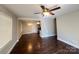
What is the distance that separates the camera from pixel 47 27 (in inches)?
332

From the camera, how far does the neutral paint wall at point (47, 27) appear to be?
26.9 ft

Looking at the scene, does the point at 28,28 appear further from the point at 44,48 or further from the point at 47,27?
the point at 44,48

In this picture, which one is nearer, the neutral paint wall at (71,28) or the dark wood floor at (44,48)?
the dark wood floor at (44,48)

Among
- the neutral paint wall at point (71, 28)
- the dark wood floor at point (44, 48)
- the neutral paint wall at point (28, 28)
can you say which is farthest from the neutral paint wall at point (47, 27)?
the neutral paint wall at point (28, 28)

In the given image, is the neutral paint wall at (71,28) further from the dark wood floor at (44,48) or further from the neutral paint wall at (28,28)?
the neutral paint wall at (28,28)

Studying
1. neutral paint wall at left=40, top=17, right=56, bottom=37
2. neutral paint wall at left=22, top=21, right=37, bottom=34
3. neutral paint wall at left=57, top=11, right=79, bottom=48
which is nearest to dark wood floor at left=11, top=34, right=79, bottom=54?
neutral paint wall at left=57, top=11, right=79, bottom=48

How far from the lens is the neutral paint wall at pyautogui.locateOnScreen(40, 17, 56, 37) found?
8.19 m

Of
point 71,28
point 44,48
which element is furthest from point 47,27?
point 44,48
